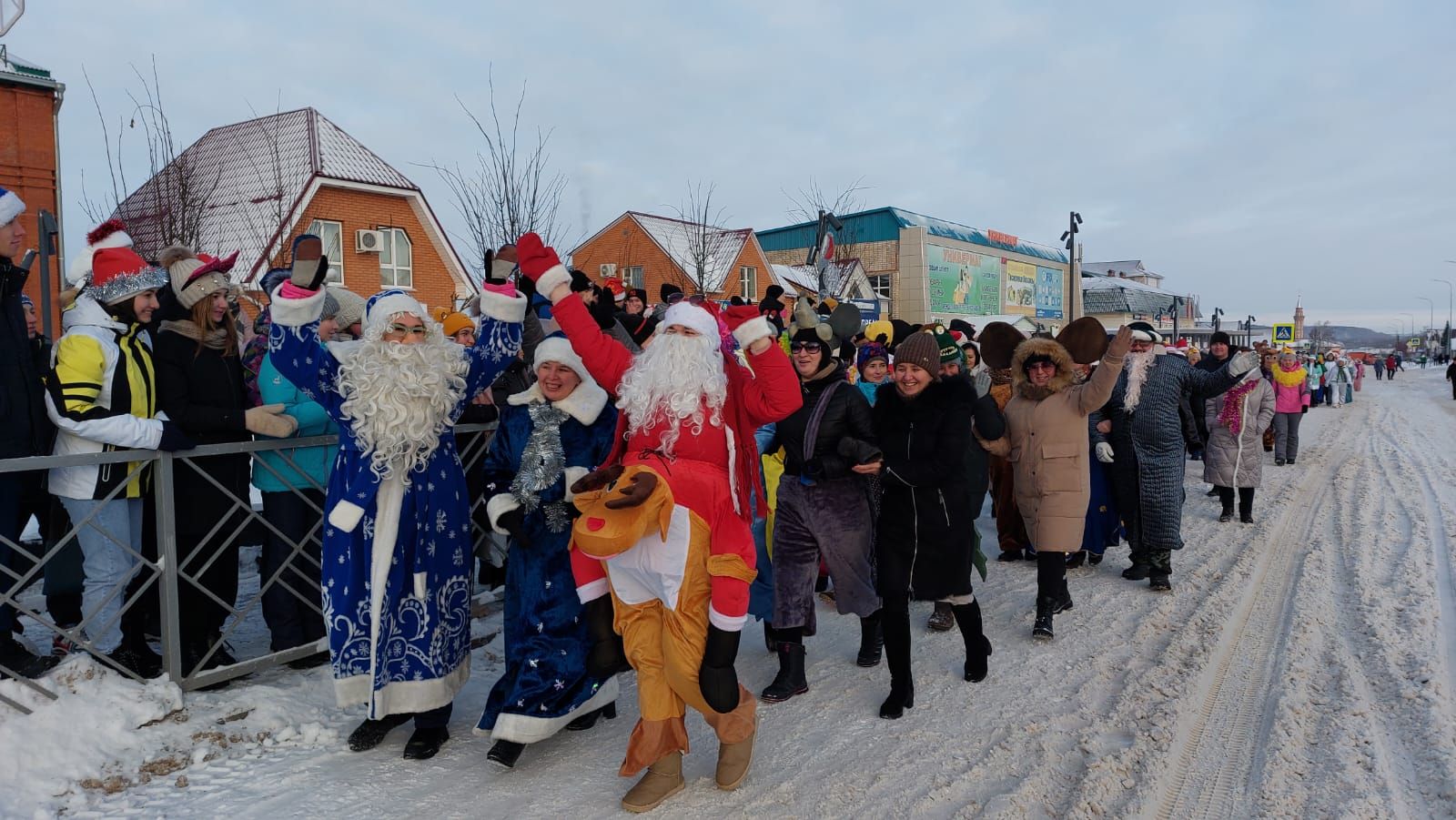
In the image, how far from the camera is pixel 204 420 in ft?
12.5

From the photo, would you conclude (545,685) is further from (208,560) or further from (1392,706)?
(1392,706)

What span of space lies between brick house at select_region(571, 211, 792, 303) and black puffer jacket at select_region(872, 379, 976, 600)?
2587 centimetres

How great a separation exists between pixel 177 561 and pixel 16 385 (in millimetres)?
994

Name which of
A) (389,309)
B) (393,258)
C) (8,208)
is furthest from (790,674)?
(393,258)

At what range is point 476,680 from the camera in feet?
14.5

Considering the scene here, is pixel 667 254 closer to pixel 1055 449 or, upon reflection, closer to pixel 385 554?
pixel 1055 449

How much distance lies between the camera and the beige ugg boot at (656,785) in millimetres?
3100

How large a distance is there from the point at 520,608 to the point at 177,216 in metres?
9.47

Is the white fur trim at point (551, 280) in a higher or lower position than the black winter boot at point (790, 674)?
higher

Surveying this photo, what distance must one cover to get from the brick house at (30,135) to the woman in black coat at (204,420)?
46.1 ft

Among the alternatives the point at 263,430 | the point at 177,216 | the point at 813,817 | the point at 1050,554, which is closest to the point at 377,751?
the point at 263,430

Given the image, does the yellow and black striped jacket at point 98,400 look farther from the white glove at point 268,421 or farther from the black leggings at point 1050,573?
the black leggings at point 1050,573

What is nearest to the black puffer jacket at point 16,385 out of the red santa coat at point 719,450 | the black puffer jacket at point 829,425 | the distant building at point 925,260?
the red santa coat at point 719,450

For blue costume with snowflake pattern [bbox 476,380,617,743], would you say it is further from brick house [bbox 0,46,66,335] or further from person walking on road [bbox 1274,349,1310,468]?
brick house [bbox 0,46,66,335]
